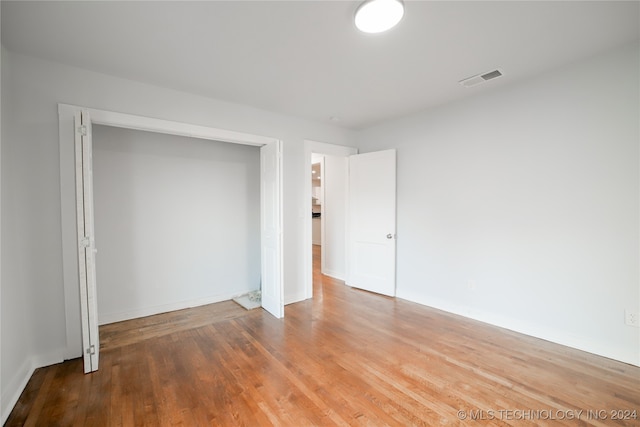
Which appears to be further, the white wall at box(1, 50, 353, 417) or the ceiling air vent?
the ceiling air vent

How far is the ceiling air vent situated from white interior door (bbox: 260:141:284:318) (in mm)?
2164

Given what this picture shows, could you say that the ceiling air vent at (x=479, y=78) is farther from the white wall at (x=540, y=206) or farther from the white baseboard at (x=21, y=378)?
the white baseboard at (x=21, y=378)

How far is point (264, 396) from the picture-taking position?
205 centimetres

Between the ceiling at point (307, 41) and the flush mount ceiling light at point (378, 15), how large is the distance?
7cm

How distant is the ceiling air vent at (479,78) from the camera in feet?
9.05

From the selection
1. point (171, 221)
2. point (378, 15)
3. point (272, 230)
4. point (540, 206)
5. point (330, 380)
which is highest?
point (378, 15)

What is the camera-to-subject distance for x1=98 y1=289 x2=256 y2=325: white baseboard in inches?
130

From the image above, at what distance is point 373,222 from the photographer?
4.43m

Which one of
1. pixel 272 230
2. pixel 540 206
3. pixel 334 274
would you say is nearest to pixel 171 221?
pixel 272 230

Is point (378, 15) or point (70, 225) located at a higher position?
point (378, 15)

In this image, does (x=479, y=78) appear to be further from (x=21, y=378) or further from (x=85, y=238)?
(x=21, y=378)

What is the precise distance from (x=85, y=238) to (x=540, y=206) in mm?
4276

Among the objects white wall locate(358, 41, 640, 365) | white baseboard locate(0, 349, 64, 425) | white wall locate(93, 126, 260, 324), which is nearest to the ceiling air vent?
white wall locate(358, 41, 640, 365)

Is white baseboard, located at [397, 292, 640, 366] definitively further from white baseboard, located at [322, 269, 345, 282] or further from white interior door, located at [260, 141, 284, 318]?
white interior door, located at [260, 141, 284, 318]
